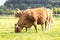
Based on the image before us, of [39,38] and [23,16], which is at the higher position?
[23,16]

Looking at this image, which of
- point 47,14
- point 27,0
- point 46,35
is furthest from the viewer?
point 27,0


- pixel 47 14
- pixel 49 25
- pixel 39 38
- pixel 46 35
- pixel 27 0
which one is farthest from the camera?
pixel 27 0

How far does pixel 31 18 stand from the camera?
62.8ft

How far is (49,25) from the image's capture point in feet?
74.8

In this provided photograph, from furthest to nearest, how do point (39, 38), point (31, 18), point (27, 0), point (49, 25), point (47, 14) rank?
point (27, 0) < point (49, 25) < point (47, 14) < point (31, 18) < point (39, 38)

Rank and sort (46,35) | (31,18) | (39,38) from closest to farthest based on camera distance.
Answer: (39,38) < (46,35) < (31,18)

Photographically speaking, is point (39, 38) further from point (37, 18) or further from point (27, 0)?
point (27, 0)

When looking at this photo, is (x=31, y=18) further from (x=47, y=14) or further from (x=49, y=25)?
(x=49, y=25)

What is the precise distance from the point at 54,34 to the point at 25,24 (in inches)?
89.5

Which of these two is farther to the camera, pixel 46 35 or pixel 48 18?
pixel 48 18

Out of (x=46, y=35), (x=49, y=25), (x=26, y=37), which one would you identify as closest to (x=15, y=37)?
(x=26, y=37)

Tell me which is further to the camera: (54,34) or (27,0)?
(27,0)

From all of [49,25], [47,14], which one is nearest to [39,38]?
[47,14]

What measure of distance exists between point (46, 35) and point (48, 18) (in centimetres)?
403
